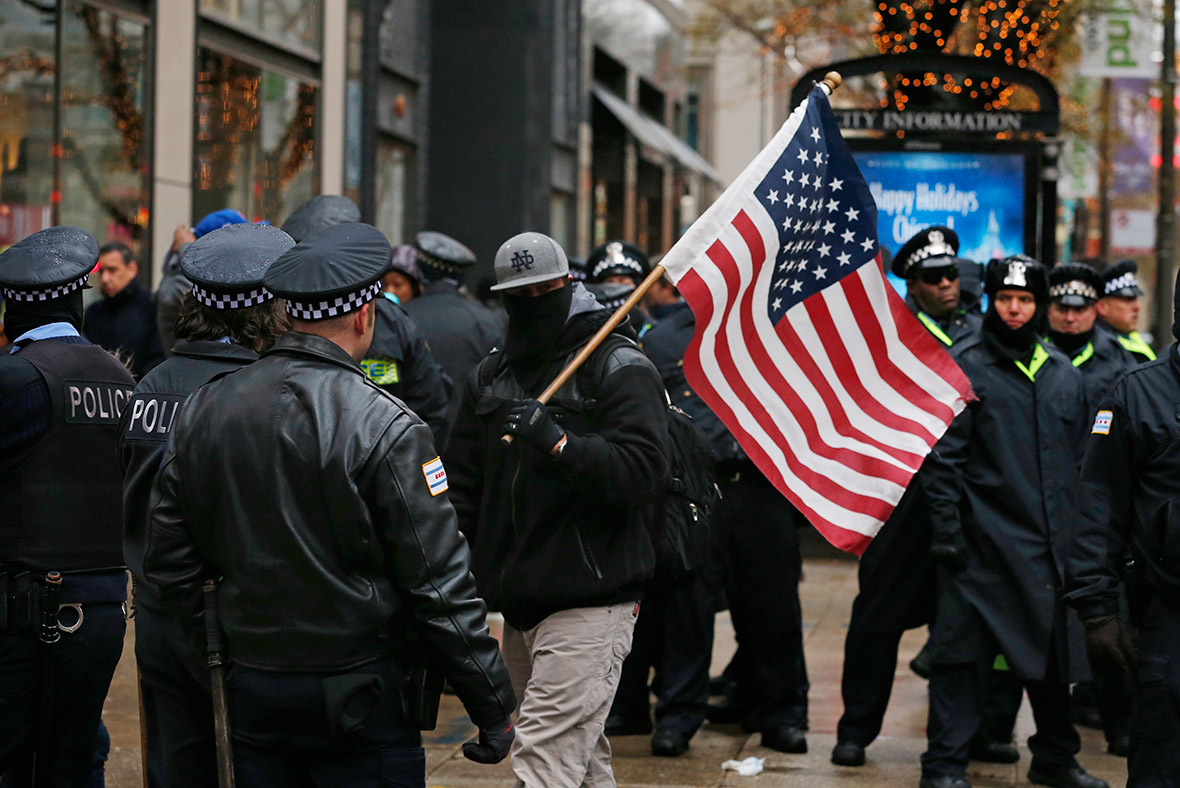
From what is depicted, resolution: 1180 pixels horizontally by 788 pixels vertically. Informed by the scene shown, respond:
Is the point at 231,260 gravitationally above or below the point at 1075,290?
below

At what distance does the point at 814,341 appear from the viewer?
590cm

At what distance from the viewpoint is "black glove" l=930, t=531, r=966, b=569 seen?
6457 millimetres

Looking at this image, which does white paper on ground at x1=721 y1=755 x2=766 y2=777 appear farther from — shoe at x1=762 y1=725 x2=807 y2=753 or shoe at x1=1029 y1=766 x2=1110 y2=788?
shoe at x1=1029 y1=766 x2=1110 y2=788

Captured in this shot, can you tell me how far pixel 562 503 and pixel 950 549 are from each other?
6.84ft

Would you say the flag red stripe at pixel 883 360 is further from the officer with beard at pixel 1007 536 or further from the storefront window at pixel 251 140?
the storefront window at pixel 251 140

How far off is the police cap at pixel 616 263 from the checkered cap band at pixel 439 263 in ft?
2.40

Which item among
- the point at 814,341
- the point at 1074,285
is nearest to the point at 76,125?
the point at 1074,285

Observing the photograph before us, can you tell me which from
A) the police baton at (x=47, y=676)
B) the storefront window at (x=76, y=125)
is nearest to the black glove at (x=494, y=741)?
the police baton at (x=47, y=676)

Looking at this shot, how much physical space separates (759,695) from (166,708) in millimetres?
3744

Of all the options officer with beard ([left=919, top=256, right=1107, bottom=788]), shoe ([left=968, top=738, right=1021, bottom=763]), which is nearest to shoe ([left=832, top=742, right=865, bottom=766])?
officer with beard ([left=919, top=256, right=1107, bottom=788])

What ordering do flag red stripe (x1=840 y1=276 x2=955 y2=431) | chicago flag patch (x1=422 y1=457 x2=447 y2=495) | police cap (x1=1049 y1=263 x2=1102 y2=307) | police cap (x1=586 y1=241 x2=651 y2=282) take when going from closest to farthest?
chicago flag patch (x1=422 y1=457 x2=447 y2=495), flag red stripe (x1=840 y1=276 x2=955 y2=431), police cap (x1=1049 y1=263 x2=1102 y2=307), police cap (x1=586 y1=241 x2=651 y2=282)

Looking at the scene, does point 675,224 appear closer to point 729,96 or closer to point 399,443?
point 729,96

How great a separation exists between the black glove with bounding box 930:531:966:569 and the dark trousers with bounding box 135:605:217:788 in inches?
134

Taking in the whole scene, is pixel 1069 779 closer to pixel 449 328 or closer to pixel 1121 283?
pixel 1121 283
